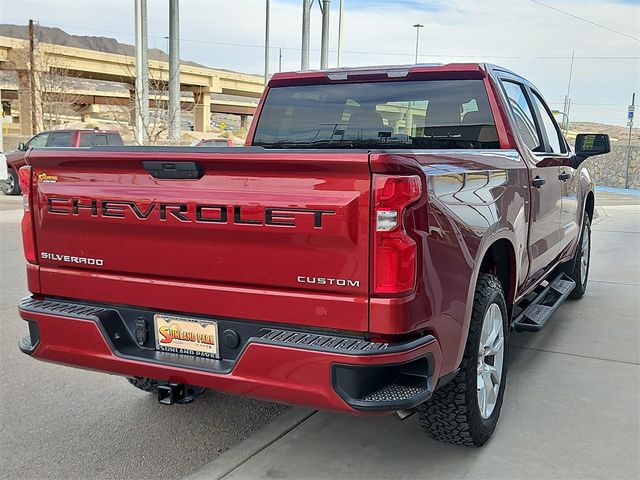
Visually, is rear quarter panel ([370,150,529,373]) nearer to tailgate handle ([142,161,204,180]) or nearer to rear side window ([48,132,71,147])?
tailgate handle ([142,161,204,180])

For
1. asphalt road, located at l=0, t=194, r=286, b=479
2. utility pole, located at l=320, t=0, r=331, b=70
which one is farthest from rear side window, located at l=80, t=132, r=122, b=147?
asphalt road, located at l=0, t=194, r=286, b=479

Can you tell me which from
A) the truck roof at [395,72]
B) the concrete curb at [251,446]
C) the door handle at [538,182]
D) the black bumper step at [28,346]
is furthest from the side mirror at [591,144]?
the black bumper step at [28,346]

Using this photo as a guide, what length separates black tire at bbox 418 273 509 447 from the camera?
3275 mm

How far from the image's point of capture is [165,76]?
4816 cm

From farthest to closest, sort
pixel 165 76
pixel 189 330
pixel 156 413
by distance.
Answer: pixel 165 76 < pixel 156 413 < pixel 189 330

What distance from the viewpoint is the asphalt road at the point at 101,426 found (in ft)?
11.3

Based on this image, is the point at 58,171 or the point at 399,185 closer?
the point at 399,185

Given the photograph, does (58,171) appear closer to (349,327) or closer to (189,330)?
(189,330)

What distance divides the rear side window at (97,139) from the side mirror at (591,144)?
14.9 m

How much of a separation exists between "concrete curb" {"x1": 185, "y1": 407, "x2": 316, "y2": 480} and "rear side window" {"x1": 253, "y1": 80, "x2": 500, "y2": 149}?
1880 mm

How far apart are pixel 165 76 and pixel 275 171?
47975mm

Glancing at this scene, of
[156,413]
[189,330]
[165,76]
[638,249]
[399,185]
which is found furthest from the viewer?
[165,76]

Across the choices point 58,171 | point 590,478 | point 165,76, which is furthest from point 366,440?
point 165,76

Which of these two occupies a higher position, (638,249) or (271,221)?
(271,221)
